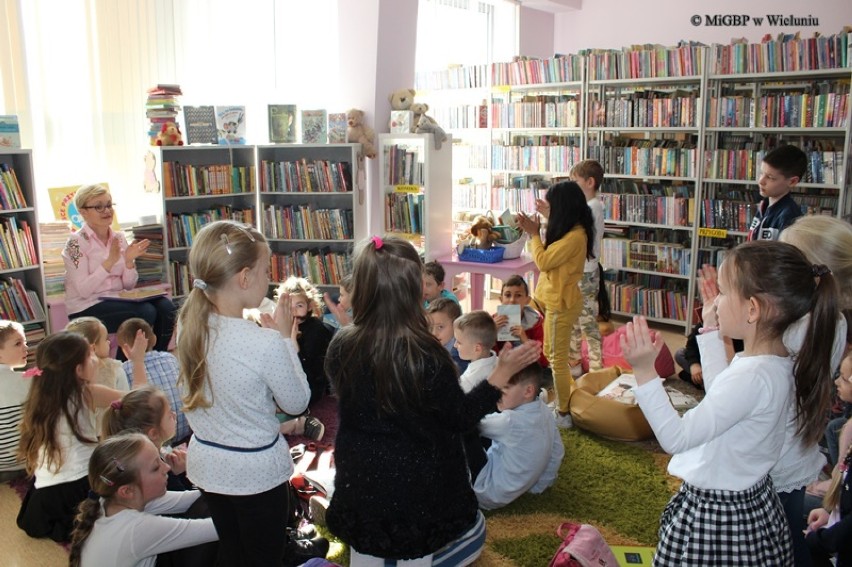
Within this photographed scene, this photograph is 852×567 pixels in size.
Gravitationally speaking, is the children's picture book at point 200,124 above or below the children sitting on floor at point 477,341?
above

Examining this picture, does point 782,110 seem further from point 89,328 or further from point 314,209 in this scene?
point 89,328

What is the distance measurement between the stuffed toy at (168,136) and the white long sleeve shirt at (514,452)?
11.6 feet

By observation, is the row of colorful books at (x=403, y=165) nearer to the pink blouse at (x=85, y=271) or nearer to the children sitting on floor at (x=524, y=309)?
the children sitting on floor at (x=524, y=309)

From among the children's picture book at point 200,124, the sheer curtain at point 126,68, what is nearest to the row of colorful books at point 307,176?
the children's picture book at point 200,124

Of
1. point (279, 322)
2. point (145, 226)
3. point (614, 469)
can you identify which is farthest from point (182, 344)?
point (145, 226)

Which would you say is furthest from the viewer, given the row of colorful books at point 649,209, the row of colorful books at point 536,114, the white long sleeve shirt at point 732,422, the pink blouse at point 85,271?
the row of colorful books at point 536,114

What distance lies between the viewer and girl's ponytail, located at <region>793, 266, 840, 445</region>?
1.73m

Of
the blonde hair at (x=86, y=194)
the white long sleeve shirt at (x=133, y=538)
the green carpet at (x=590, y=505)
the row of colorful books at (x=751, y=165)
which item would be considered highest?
the row of colorful books at (x=751, y=165)

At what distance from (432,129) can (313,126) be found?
1.02 meters

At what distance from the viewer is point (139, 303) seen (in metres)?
4.77

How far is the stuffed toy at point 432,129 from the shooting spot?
5.48m

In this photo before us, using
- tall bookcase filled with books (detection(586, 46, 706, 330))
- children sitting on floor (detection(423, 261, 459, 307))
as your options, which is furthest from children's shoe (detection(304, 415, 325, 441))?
tall bookcase filled with books (detection(586, 46, 706, 330))

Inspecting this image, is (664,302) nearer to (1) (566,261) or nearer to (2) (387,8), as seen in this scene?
(1) (566,261)

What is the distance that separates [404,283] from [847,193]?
182 inches
